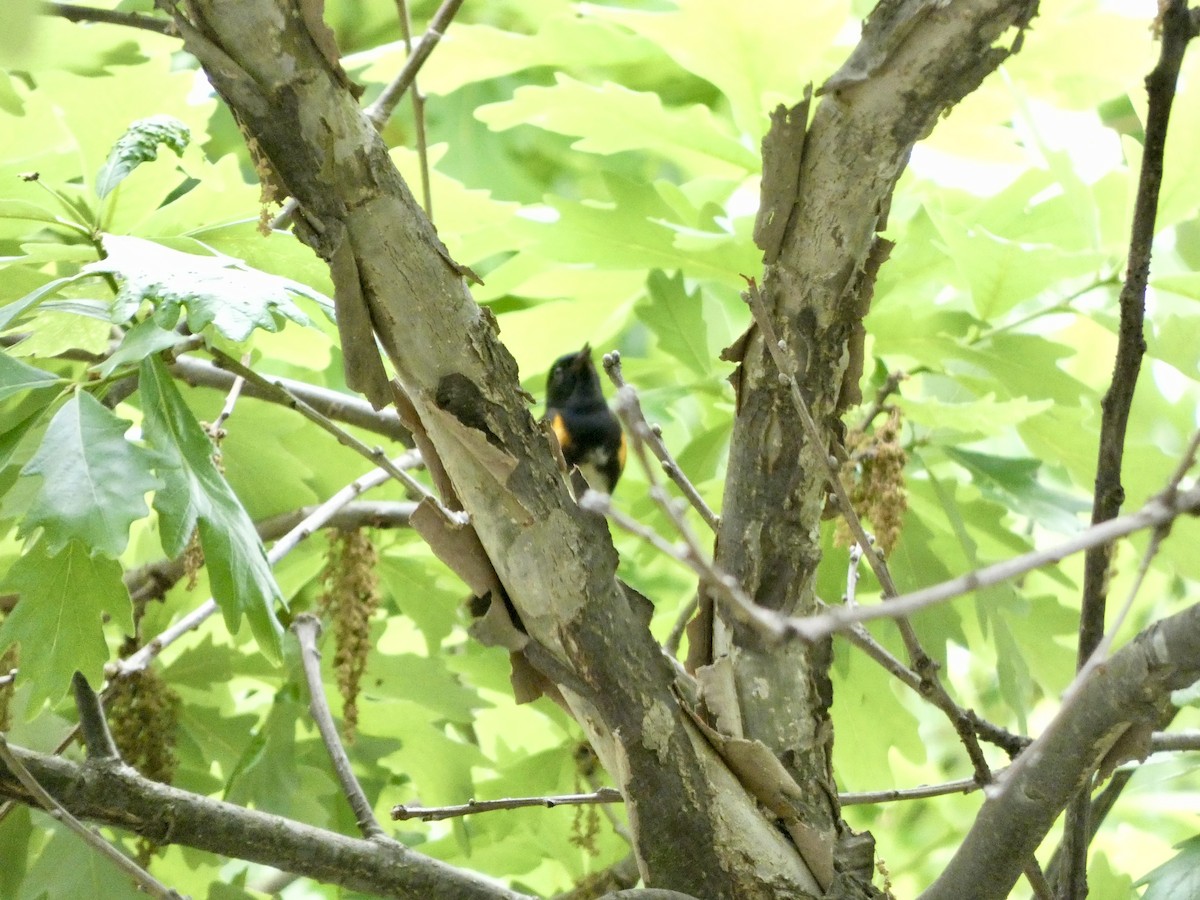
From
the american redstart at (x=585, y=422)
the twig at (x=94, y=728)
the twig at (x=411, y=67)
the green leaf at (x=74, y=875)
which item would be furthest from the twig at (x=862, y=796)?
the american redstart at (x=585, y=422)

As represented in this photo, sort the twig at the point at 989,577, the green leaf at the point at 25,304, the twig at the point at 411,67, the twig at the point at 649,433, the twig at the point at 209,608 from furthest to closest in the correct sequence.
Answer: the twig at the point at 411,67
the twig at the point at 209,608
the green leaf at the point at 25,304
the twig at the point at 649,433
the twig at the point at 989,577

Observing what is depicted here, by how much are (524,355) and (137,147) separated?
22.6 inches

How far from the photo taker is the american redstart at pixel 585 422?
2.17 metres

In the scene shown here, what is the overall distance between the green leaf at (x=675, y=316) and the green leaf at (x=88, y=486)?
0.62m

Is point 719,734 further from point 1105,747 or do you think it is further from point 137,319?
point 137,319

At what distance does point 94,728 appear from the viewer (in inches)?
31.8

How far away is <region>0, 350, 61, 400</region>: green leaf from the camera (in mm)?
820

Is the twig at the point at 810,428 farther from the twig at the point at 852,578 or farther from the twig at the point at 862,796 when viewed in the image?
the twig at the point at 862,796

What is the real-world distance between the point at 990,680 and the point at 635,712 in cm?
155

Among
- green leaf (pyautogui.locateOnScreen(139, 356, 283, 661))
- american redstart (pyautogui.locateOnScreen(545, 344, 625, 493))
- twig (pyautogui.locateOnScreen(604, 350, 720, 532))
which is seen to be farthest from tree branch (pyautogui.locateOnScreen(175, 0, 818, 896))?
american redstart (pyautogui.locateOnScreen(545, 344, 625, 493))

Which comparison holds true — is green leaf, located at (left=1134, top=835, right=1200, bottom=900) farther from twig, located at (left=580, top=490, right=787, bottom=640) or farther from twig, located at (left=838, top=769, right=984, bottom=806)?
twig, located at (left=580, top=490, right=787, bottom=640)

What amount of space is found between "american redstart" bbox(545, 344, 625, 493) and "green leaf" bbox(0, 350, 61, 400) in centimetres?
127

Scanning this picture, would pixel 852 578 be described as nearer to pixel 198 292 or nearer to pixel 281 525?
pixel 198 292

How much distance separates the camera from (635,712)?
30.4 inches
